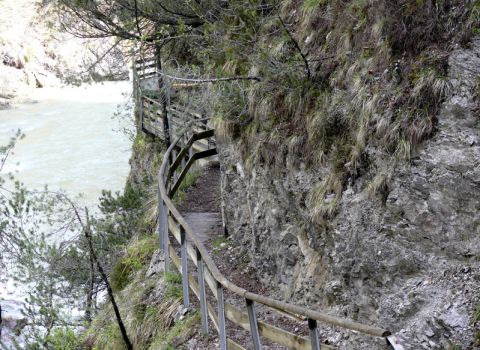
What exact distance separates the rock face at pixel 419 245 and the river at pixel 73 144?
12.5m

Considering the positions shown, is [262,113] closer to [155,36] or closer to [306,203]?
[306,203]

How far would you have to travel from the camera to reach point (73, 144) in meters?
28.3

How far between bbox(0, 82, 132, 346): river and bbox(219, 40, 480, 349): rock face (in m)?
12.5

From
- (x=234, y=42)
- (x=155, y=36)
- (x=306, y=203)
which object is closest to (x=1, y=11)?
(x=155, y=36)

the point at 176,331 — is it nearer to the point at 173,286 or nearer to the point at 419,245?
the point at 173,286

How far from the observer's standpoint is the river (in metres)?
23.9

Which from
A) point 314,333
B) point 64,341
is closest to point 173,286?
point 64,341

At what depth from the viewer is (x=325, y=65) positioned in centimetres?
756

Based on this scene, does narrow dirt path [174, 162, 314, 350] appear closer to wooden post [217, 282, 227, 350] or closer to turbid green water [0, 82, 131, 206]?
wooden post [217, 282, 227, 350]

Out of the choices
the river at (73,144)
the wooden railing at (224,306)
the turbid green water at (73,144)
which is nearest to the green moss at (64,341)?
the wooden railing at (224,306)

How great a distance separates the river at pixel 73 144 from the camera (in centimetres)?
2388

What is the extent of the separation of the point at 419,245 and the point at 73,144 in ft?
83.0

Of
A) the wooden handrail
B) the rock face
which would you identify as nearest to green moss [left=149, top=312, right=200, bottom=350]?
the wooden handrail

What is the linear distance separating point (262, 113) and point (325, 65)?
1.23m
